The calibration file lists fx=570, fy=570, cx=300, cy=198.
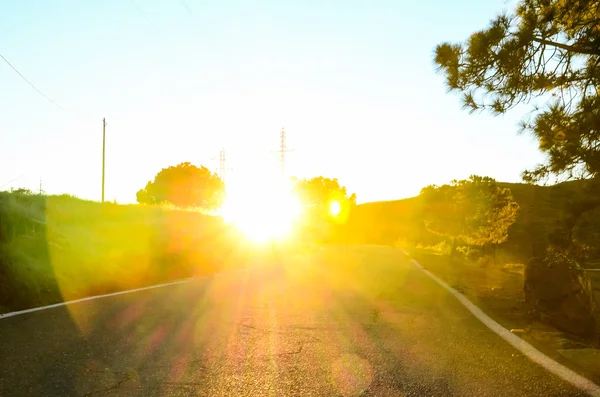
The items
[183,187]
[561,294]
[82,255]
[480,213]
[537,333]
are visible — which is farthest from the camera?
[183,187]

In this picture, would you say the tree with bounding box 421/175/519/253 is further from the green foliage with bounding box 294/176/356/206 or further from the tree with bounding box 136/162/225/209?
the green foliage with bounding box 294/176/356/206

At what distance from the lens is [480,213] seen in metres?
37.6

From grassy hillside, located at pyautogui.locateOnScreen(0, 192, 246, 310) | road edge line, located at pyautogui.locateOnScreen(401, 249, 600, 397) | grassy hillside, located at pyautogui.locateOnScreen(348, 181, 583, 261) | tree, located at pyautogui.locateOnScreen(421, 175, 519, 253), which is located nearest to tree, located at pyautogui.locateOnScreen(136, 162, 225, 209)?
grassy hillside, located at pyautogui.locateOnScreen(348, 181, 583, 261)

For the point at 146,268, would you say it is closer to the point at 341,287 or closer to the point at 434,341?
the point at 341,287

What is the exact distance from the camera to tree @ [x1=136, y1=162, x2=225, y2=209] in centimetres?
8769

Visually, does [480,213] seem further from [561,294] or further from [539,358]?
[539,358]

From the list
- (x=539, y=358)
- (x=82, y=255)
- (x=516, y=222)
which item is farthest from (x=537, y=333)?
(x=516, y=222)

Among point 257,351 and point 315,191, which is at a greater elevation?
point 315,191

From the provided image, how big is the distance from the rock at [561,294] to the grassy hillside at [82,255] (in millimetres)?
8279

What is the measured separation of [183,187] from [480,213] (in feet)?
192

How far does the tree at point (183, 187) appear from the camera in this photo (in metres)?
87.7

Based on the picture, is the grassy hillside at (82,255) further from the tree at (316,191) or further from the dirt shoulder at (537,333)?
the tree at (316,191)

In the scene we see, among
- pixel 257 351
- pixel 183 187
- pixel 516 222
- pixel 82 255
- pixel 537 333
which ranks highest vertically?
pixel 183 187

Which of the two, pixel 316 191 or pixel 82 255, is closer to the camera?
pixel 82 255
